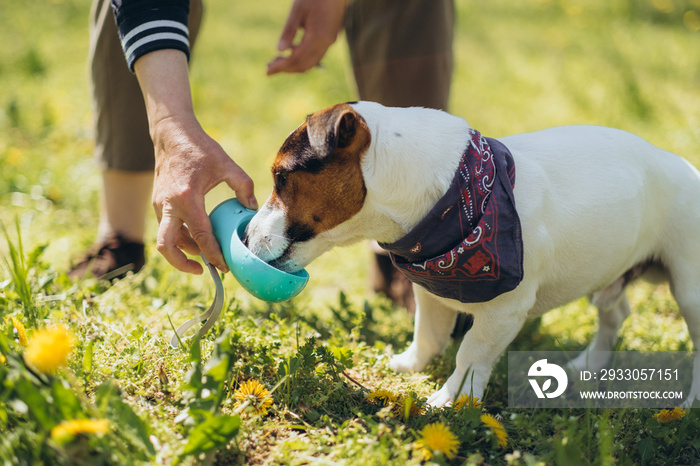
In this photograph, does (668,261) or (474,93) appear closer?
(668,261)

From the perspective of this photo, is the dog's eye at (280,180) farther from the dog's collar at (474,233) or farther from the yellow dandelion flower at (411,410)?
the yellow dandelion flower at (411,410)

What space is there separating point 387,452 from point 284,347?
32.4 inches

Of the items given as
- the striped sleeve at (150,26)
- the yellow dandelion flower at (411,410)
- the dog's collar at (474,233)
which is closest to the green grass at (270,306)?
the yellow dandelion flower at (411,410)

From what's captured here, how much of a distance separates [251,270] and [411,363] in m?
0.92

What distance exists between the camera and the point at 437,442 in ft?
5.53

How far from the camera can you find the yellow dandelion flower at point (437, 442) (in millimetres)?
1683

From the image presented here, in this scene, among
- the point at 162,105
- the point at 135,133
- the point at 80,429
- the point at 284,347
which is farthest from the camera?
the point at 135,133

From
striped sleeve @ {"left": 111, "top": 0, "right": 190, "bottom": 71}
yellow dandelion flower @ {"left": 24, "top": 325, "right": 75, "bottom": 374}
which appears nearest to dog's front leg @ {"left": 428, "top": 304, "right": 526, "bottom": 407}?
yellow dandelion flower @ {"left": 24, "top": 325, "right": 75, "bottom": 374}

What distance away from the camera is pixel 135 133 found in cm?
296

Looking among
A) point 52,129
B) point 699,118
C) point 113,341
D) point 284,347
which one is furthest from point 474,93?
point 113,341

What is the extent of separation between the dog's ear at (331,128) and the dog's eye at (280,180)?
8.2 inches

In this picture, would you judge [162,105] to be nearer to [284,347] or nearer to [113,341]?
[113,341]

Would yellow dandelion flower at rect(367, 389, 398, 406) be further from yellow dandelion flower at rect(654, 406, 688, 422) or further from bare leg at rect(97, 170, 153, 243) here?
bare leg at rect(97, 170, 153, 243)

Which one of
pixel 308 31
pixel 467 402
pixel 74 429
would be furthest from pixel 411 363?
pixel 308 31
